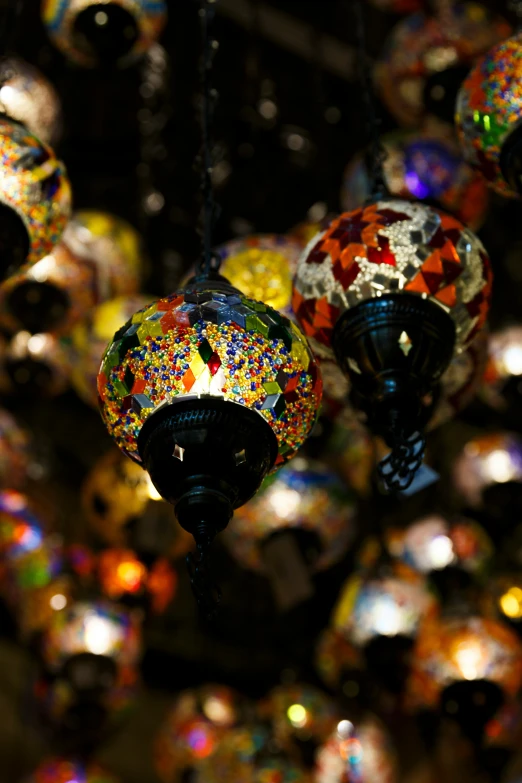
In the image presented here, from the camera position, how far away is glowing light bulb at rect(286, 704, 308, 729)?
3357mm

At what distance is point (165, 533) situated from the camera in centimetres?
280

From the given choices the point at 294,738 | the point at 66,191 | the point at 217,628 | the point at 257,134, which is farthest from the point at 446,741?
the point at 66,191

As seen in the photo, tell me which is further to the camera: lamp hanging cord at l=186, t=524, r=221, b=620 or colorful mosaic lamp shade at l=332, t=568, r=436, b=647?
colorful mosaic lamp shade at l=332, t=568, r=436, b=647

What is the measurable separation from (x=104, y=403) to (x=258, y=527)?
1333 millimetres

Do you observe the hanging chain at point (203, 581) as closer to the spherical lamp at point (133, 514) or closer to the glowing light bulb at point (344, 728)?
the spherical lamp at point (133, 514)

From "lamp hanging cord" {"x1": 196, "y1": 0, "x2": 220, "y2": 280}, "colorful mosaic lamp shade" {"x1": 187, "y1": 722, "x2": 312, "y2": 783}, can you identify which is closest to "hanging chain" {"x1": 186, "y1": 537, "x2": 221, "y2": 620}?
"lamp hanging cord" {"x1": 196, "y1": 0, "x2": 220, "y2": 280}

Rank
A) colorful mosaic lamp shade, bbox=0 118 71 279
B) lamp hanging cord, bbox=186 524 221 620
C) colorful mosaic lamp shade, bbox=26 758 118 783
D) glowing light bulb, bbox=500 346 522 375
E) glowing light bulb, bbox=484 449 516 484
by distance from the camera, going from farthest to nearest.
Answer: colorful mosaic lamp shade, bbox=26 758 118 783 < glowing light bulb, bbox=484 449 516 484 < glowing light bulb, bbox=500 346 522 375 < colorful mosaic lamp shade, bbox=0 118 71 279 < lamp hanging cord, bbox=186 524 221 620

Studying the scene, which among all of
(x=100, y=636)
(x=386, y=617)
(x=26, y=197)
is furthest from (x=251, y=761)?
(x=26, y=197)

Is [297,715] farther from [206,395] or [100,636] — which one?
[206,395]

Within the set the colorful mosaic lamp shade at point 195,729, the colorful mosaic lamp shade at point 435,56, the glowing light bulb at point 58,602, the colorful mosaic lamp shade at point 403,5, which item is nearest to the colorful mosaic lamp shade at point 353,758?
the colorful mosaic lamp shade at point 195,729

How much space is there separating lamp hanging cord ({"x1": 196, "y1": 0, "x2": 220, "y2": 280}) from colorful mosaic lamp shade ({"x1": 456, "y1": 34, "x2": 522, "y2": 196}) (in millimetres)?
360

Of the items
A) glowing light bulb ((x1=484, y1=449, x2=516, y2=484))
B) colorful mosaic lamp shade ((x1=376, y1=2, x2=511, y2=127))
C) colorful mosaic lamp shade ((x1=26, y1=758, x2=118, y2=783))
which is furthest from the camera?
colorful mosaic lamp shade ((x1=26, y1=758, x2=118, y2=783))

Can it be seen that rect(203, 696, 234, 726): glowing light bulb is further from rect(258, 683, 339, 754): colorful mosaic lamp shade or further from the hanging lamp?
the hanging lamp

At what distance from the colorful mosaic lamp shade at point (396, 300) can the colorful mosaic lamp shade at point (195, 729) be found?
2.29 m
